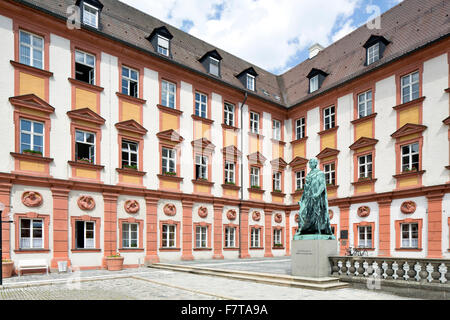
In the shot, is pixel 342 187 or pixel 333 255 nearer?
pixel 333 255

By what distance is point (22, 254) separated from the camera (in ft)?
50.4

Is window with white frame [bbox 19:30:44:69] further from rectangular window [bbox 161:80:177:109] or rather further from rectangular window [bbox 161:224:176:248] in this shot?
rectangular window [bbox 161:224:176:248]

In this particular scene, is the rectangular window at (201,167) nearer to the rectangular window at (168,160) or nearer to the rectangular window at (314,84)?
the rectangular window at (168,160)

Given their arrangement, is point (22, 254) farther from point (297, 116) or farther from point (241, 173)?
point (297, 116)

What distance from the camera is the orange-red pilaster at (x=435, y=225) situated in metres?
18.0

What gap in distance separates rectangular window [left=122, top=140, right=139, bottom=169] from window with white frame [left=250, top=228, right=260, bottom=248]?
9.43 meters

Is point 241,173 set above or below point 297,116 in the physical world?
below

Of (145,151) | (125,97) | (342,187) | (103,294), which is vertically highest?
(125,97)

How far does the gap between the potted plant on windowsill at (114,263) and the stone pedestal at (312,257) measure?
8.68 meters


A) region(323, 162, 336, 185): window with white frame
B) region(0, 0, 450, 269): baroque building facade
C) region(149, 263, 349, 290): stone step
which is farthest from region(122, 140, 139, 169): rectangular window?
region(323, 162, 336, 185): window with white frame

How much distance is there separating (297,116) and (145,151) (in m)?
12.1

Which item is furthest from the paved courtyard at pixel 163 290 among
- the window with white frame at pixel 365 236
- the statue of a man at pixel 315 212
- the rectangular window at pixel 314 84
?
the rectangular window at pixel 314 84

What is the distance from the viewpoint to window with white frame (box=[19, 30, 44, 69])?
16.4m
